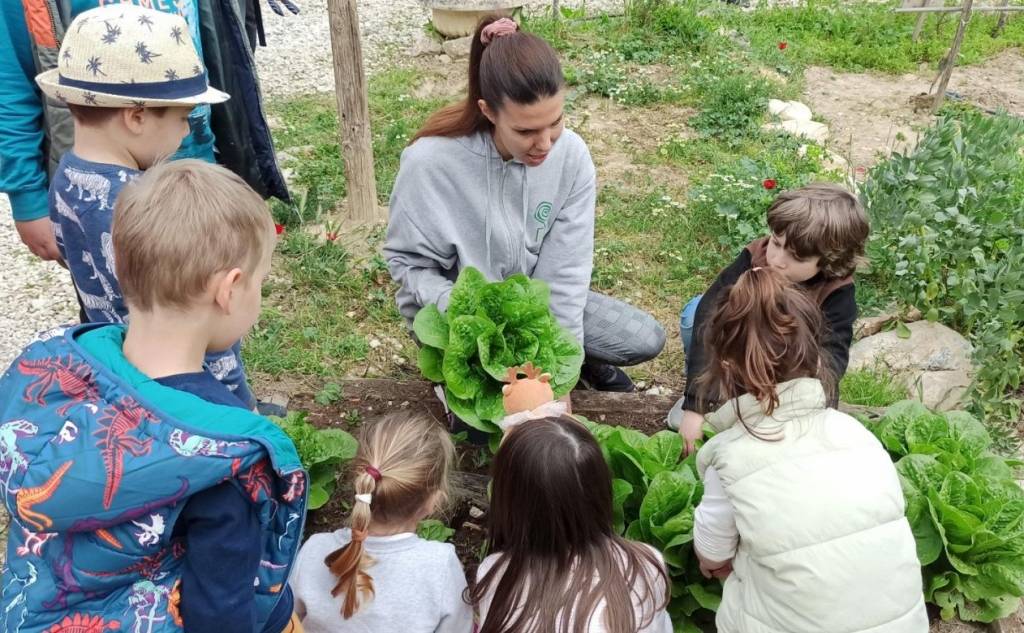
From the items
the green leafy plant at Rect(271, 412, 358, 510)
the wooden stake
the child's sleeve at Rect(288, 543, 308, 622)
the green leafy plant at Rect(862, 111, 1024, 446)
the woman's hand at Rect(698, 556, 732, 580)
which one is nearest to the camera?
the child's sleeve at Rect(288, 543, 308, 622)

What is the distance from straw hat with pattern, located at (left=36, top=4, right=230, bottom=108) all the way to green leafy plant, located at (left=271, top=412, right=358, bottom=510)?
41.3 inches

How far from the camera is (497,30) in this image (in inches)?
97.0

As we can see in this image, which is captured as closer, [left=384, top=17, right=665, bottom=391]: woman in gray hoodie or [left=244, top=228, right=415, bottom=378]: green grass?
[left=384, top=17, right=665, bottom=391]: woman in gray hoodie

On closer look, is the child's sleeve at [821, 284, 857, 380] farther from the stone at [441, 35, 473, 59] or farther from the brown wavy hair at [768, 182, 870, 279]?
the stone at [441, 35, 473, 59]

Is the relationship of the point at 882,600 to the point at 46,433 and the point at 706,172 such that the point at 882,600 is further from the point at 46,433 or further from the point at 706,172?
the point at 706,172

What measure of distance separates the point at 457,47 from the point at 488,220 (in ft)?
15.6

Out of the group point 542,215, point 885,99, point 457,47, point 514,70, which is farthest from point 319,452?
point 885,99

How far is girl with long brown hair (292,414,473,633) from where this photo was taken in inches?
74.1

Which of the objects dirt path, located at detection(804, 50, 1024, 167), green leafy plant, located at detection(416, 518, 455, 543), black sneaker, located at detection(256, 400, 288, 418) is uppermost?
dirt path, located at detection(804, 50, 1024, 167)

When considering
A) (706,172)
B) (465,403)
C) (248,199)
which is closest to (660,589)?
(465,403)

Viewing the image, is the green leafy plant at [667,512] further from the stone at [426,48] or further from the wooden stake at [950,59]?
the stone at [426,48]

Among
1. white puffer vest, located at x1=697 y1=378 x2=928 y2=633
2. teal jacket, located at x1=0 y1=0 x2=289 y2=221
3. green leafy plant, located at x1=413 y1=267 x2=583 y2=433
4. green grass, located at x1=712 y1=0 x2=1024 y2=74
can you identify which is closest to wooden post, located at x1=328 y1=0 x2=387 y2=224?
teal jacket, located at x1=0 y1=0 x2=289 y2=221

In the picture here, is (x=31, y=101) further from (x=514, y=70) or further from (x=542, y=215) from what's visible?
(x=542, y=215)

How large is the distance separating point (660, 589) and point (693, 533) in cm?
21
